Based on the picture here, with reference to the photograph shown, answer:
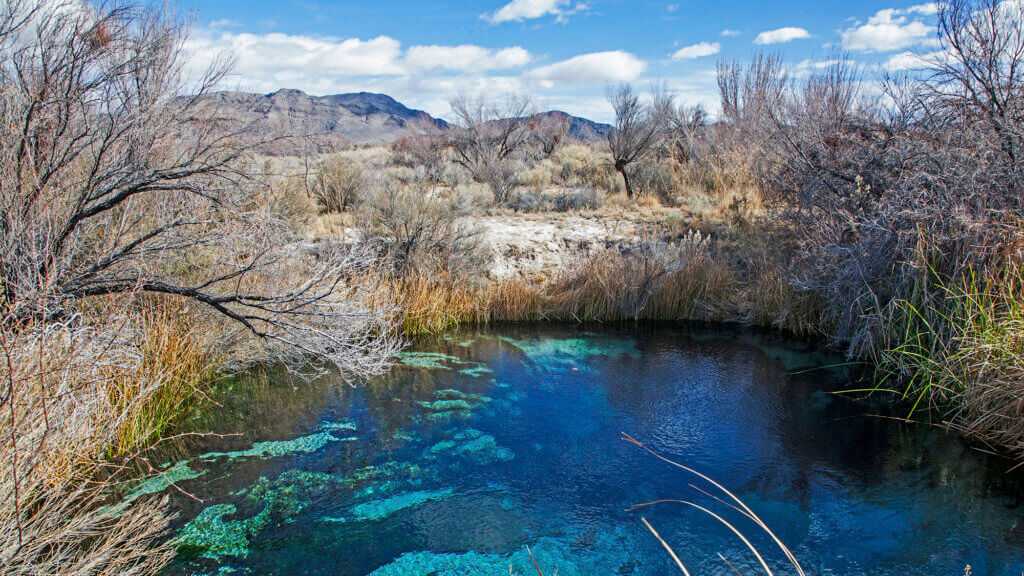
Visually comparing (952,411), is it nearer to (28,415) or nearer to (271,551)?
(271,551)

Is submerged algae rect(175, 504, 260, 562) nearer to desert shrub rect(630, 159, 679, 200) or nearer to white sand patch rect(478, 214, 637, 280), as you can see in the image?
white sand patch rect(478, 214, 637, 280)

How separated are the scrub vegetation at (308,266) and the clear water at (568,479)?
518mm

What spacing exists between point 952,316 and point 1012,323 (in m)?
0.81

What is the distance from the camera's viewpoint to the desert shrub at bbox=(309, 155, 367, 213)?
1246 centimetres

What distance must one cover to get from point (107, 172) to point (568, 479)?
4633mm

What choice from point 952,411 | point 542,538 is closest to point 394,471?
point 542,538

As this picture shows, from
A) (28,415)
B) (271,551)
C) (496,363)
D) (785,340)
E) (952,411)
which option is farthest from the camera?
(785,340)

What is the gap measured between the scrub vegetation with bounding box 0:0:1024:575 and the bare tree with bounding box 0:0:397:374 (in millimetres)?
29

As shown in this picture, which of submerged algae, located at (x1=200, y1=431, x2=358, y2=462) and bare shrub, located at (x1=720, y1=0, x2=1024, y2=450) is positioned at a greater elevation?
bare shrub, located at (x1=720, y1=0, x2=1024, y2=450)

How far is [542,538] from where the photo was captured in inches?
163

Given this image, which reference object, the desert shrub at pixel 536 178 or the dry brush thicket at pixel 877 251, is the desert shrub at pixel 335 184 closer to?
the dry brush thicket at pixel 877 251

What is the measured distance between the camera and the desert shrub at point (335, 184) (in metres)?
12.5

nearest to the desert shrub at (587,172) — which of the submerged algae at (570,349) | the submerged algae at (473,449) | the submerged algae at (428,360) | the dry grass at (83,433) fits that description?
the submerged algae at (570,349)

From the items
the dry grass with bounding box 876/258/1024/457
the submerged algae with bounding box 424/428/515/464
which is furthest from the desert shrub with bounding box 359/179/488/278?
the dry grass with bounding box 876/258/1024/457
